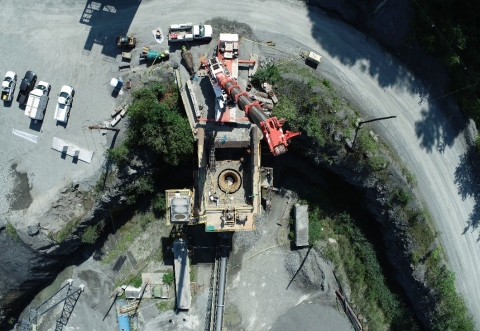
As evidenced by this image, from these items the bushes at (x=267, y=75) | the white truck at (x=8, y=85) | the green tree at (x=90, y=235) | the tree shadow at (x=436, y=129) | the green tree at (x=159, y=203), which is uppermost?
the bushes at (x=267, y=75)

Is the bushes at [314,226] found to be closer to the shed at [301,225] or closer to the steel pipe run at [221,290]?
the shed at [301,225]

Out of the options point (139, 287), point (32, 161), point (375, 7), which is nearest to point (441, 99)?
point (375, 7)

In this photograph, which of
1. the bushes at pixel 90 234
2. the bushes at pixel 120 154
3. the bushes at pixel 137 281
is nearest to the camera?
the bushes at pixel 120 154

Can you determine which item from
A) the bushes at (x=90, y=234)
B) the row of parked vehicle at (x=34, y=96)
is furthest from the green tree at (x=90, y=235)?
the row of parked vehicle at (x=34, y=96)

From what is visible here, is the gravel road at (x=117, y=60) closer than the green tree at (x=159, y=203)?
Yes

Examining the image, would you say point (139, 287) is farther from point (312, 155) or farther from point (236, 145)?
point (312, 155)

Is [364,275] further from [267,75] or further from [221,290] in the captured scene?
[267,75]
